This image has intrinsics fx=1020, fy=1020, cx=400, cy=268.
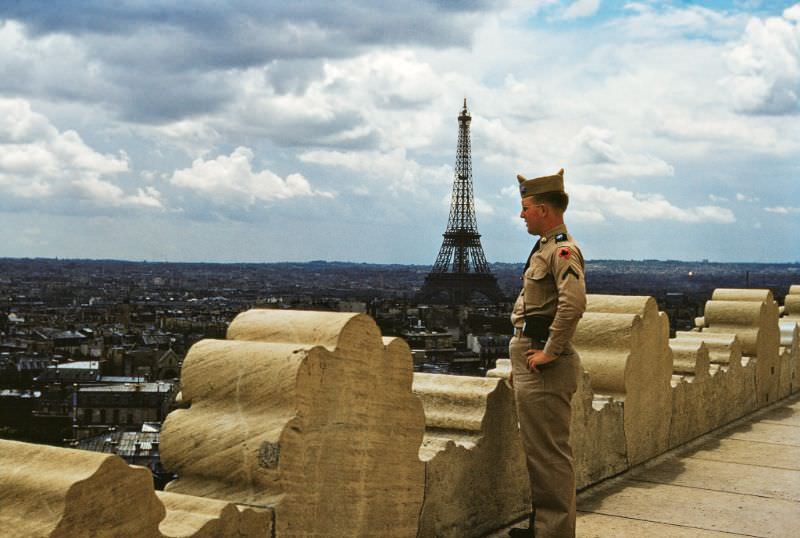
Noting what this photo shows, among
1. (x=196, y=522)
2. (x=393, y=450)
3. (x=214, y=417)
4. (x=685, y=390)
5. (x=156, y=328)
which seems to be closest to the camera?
(x=196, y=522)

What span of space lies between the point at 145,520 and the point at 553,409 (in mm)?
2263

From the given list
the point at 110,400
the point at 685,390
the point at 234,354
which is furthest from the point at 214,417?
the point at 110,400

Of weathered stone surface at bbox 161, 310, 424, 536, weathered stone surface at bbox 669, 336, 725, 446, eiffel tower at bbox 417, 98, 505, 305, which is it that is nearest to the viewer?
weathered stone surface at bbox 161, 310, 424, 536

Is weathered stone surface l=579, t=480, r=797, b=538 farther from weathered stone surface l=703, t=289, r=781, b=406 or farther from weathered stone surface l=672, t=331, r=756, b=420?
weathered stone surface l=703, t=289, r=781, b=406

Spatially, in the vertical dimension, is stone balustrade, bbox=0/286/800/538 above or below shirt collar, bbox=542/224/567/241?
below

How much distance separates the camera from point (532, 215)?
456cm

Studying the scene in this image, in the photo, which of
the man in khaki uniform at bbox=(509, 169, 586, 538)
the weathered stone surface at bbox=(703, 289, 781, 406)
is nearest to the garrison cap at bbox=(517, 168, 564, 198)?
the man in khaki uniform at bbox=(509, 169, 586, 538)

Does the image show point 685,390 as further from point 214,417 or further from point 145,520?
point 145,520

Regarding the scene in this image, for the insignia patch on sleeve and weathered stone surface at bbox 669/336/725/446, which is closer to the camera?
the insignia patch on sleeve

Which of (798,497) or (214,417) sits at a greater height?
(214,417)

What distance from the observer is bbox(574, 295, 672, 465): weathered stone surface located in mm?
6344

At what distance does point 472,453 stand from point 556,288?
36.4 inches

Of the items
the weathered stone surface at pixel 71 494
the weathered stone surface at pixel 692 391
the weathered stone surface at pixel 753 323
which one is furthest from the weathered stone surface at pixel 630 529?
Result: the weathered stone surface at pixel 753 323

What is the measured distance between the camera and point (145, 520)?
110 inches
